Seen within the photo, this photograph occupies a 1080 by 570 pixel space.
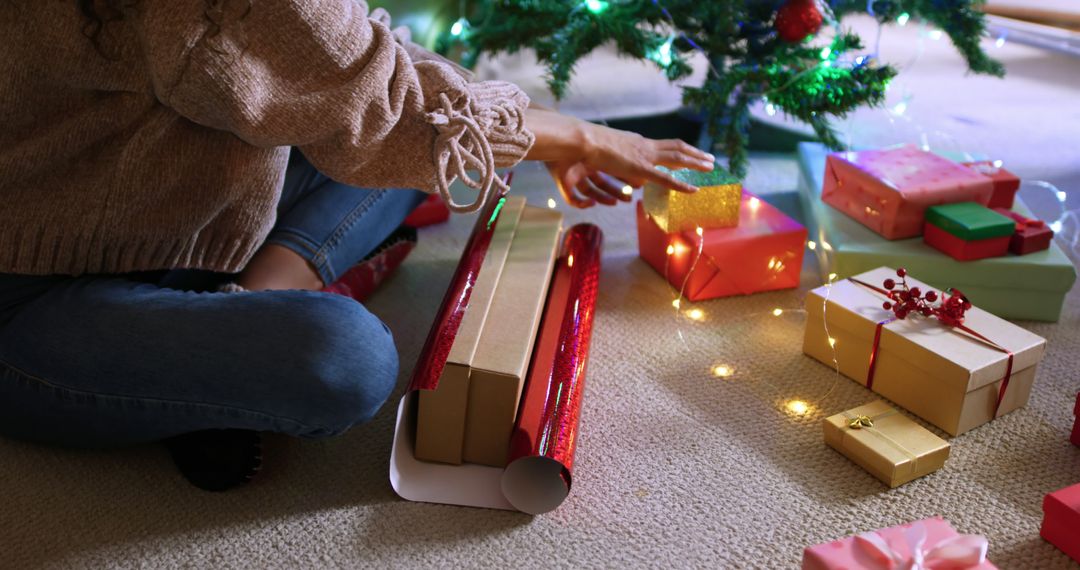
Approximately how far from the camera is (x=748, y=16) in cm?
146

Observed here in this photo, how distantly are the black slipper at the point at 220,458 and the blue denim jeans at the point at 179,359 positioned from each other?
0.05 ft

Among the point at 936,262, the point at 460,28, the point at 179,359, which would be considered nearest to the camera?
the point at 179,359

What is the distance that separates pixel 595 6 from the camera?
4.91 ft

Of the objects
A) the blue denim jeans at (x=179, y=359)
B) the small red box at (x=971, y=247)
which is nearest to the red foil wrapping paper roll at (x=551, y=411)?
the blue denim jeans at (x=179, y=359)

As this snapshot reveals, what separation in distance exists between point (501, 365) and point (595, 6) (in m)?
0.82

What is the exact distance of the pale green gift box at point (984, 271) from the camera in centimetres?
118

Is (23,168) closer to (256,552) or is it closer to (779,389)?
(256,552)

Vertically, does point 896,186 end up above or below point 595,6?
below

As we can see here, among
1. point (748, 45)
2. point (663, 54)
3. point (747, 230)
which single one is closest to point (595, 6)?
→ point (663, 54)

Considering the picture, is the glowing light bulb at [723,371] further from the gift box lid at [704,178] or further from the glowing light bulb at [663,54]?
the glowing light bulb at [663,54]

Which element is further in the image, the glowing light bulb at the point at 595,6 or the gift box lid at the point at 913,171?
the glowing light bulb at the point at 595,6

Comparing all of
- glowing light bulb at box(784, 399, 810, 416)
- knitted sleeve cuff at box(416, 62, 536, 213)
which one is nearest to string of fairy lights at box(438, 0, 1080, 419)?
glowing light bulb at box(784, 399, 810, 416)

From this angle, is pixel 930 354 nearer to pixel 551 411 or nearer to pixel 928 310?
pixel 928 310

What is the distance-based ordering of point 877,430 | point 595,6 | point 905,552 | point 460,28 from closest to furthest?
point 905,552 < point 877,430 < point 595,6 < point 460,28
